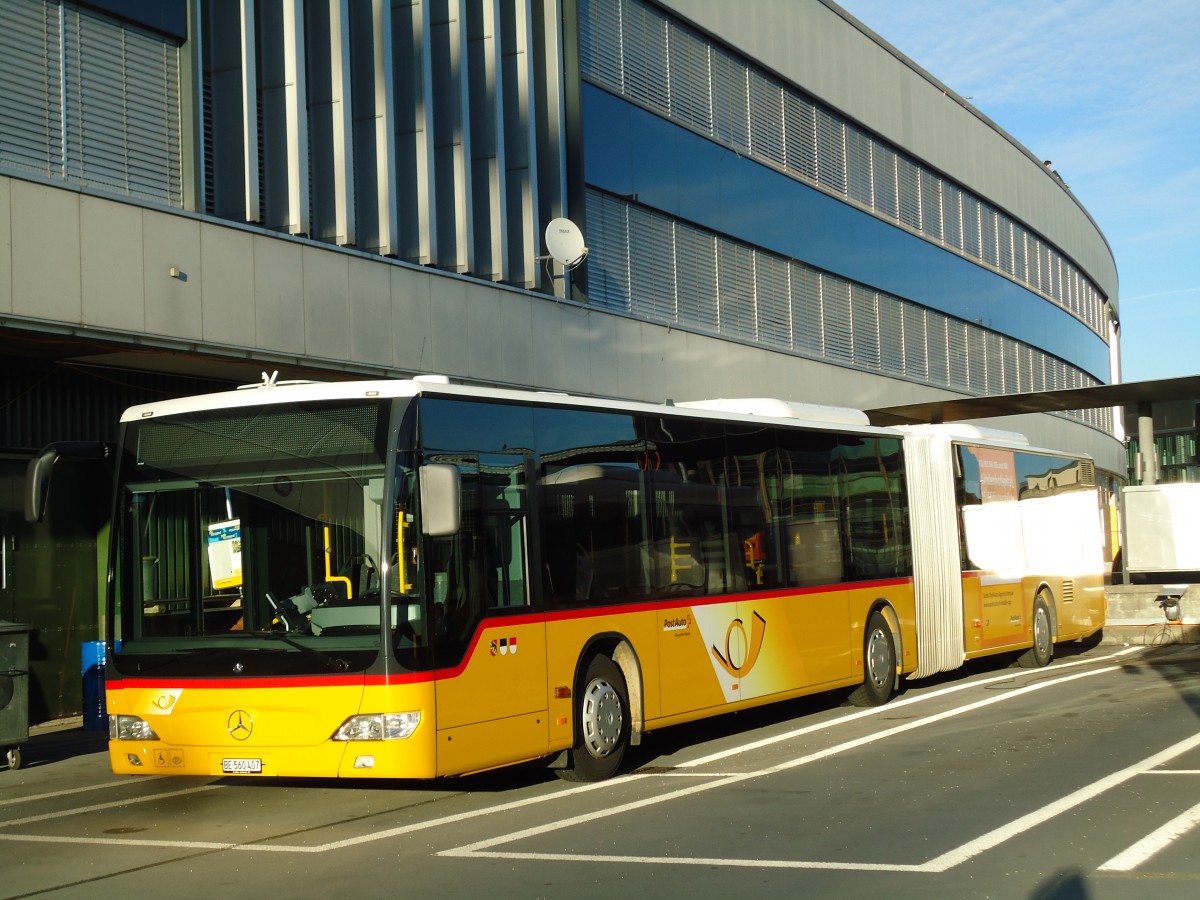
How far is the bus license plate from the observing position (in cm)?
931

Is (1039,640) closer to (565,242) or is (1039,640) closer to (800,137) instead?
(565,242)

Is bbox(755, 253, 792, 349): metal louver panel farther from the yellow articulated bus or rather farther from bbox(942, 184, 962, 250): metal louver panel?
the yellow articulated bus

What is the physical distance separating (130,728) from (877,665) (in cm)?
865

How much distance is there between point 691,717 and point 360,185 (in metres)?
9.60

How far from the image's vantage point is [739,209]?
92.5 feet

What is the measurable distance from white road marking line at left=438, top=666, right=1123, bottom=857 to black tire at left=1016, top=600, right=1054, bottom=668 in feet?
11.3

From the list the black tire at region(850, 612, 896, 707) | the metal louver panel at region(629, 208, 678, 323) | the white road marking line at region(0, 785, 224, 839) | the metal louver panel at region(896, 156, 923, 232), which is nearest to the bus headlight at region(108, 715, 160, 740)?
the white road marking line at region(0, 785, 224, 839)

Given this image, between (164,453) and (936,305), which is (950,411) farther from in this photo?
(164,453)

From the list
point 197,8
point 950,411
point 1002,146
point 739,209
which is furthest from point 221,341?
point 1002,146

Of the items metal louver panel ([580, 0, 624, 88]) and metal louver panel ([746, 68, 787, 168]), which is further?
metal louver panel ([746, 68, 787, 168])

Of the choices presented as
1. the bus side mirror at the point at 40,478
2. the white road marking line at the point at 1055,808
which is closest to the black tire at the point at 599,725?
the white road marking line at the point at 1055,808

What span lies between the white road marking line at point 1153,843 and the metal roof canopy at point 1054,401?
17.5m

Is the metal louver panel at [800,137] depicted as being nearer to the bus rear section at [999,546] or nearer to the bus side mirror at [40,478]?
the bus rear section at [999,546]

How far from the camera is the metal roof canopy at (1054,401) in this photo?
25562mm
